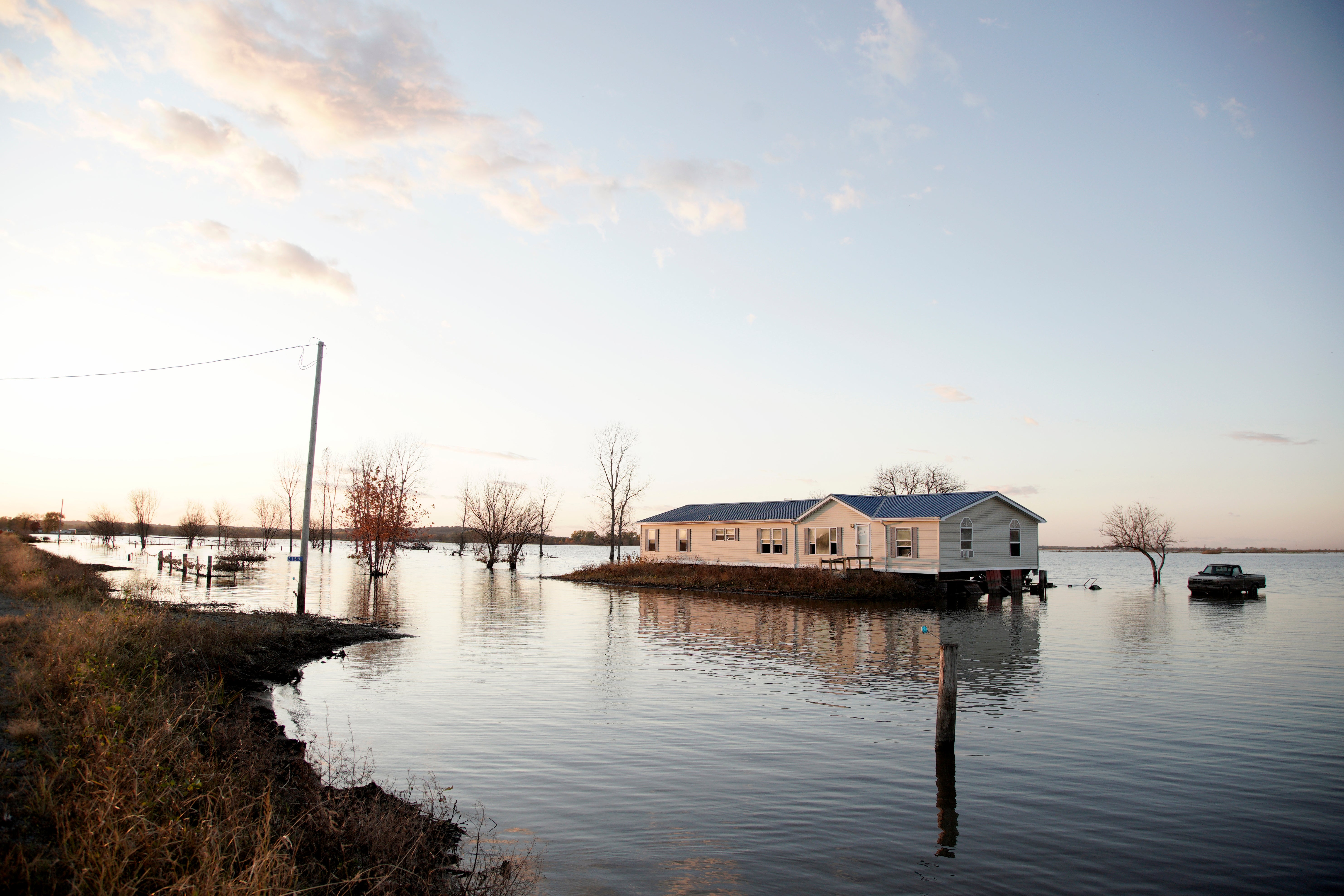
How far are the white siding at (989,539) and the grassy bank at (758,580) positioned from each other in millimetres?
2705

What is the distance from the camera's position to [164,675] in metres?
11.4

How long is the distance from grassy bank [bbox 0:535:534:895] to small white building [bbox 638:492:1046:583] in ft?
122

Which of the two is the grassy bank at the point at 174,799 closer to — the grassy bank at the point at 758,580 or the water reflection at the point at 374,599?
the water reflection at the point at 374,599

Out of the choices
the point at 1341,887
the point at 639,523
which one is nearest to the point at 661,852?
the point at 1341,887

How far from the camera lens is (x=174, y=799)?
617 cm

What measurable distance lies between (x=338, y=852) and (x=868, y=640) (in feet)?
70.1

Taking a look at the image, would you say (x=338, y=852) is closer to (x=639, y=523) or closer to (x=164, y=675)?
(x=164, y=675)

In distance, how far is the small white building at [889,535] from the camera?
43500 mm

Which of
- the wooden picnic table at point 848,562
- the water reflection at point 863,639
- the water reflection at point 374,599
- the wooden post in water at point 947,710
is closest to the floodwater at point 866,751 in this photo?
the water reflection at point 863,639

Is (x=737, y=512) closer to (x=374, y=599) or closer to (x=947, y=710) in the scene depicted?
(x=374, y=599)

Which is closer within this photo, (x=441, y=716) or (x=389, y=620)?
(x=441, y=716)

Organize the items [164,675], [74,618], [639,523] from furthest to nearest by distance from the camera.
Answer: [639,523]
[74,618]
[164,675]

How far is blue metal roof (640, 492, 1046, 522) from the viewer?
44.1 m

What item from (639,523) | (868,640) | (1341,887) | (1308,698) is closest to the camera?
(1341,887)
